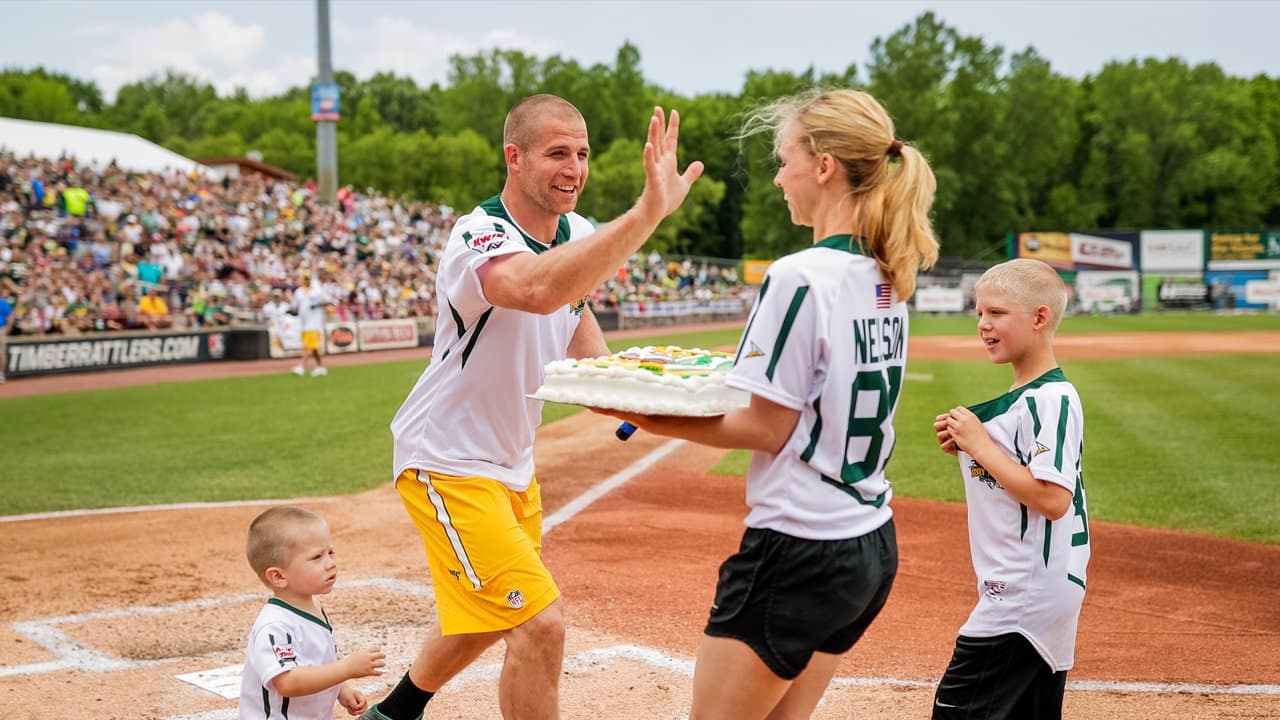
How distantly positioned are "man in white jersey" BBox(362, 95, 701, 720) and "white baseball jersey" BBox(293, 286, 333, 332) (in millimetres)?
17917

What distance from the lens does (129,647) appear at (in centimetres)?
562

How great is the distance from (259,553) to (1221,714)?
4.12 metres

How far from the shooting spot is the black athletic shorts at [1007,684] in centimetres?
338

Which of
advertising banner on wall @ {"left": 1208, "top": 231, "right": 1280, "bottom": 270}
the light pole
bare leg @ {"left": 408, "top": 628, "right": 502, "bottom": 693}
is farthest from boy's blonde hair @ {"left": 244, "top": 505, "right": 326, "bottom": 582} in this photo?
advertising banner on wall @ {"left": 1208, "top": 231, "right": 1280, "bottom": 270}

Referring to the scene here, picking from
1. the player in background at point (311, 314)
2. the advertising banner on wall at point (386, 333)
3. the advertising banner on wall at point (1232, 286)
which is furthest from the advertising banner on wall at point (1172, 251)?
the player in background at point (311, 314)

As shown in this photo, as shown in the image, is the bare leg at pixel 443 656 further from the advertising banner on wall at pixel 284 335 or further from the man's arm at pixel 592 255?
the advertising banner on wall at pixel 284 335

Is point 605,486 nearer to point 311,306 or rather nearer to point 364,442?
point 364,442

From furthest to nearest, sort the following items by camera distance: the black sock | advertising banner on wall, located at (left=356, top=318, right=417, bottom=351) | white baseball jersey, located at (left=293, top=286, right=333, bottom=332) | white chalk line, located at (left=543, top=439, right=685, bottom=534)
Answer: advertising banner on wall, located at (left=356, top=318, right=417, bottom=351), white baseball jersey, located at (left=293, top=286, right=333, bottom=332), white chalk line, located at (left=543, top=439, right=685, bottom=534), the black sock

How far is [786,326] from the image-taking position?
2539 millimetres

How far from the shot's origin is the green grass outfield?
32.0 feet

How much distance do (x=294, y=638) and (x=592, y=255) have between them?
177 cm

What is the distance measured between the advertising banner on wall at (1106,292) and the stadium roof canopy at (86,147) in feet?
132

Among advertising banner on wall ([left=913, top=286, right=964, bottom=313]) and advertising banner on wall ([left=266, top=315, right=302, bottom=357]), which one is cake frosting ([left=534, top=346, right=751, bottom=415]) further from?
advertising banner on wall ([left=913, top=286, right=964, bottom=313])

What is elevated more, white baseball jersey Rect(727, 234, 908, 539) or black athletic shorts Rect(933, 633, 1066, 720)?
white baseball jersey Rect(727, 234, 908, 539)
